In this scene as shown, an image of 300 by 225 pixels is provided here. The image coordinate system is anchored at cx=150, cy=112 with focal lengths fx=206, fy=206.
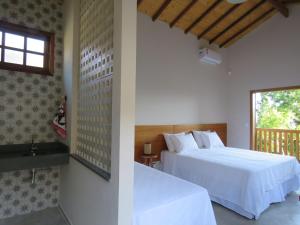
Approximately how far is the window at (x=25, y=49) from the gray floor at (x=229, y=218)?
176 centimetres

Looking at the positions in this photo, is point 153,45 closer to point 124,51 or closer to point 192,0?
point 192,0

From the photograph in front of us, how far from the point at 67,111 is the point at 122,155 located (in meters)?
1.38

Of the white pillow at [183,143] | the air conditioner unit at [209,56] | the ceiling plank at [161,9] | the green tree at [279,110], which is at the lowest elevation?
the white pillow at [183,143]

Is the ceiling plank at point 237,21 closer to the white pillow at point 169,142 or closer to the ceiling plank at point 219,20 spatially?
the ceiling plank at point 219,20

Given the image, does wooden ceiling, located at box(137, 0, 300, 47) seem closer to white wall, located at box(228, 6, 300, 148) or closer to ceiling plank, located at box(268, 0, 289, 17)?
ceiling plank, located at box(268, 0, 289, 17)

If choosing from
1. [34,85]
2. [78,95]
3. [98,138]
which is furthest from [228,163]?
[34,85]

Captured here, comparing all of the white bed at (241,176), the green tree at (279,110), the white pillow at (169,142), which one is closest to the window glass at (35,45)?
the white pillow at (169,142)

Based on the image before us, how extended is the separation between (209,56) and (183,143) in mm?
2259

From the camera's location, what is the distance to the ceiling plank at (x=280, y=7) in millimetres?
4186

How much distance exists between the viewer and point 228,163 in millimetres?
3010

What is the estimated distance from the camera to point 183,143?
392cm

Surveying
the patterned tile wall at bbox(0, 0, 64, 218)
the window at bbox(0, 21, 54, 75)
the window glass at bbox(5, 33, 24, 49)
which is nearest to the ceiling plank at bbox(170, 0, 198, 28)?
the patterned tile wall at bbox(0, 0, 64, 218)

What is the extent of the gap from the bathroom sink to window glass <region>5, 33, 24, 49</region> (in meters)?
1.21

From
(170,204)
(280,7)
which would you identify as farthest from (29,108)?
(280,7)
